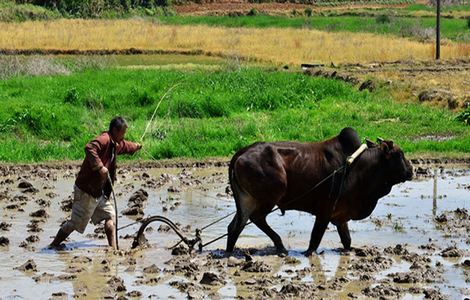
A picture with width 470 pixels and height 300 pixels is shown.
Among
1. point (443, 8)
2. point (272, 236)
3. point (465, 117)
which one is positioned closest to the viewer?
point (272, 236)

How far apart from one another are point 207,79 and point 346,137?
584 inches

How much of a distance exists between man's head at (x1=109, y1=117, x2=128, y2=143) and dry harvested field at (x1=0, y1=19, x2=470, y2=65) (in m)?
24.5

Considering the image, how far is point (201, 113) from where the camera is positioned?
22.3m

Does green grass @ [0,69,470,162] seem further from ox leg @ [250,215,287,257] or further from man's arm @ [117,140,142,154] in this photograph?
ox leg @ [250,215,287,257]

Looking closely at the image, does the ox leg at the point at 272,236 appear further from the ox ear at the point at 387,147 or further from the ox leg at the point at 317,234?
the ox ear at the point at 387,147

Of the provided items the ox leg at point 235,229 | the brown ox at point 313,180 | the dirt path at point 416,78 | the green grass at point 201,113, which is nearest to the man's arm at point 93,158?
the brown ox at point 313,180

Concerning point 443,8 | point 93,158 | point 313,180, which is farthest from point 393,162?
point 443,8

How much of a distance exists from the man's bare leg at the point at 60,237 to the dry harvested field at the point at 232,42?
2441 centimetres

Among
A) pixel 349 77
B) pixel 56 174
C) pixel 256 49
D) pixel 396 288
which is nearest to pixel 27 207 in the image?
pixel 56 174

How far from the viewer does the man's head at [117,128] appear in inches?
434

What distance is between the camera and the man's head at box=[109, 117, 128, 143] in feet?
36.1

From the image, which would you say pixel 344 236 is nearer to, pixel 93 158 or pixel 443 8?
pixel 93 158

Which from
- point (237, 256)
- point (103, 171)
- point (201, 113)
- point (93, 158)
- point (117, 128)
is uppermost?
point (117, 128)

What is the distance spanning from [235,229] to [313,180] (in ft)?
3.29
